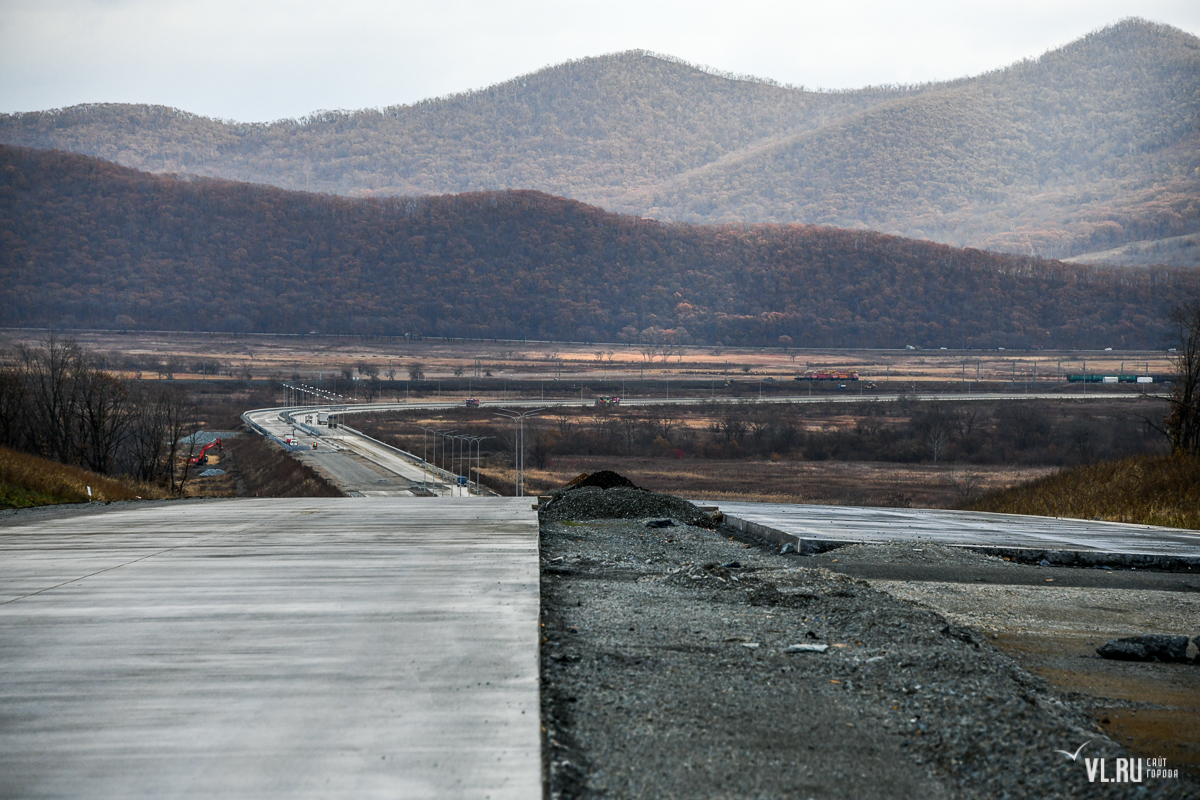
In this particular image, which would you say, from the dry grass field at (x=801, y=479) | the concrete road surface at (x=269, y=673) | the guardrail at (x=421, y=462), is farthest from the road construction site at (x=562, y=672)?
the guardrail at (x=421, y=462)

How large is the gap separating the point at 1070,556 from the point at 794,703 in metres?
9.33

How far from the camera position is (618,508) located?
1812cm

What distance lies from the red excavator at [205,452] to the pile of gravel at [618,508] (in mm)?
79423

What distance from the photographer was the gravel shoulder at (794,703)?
514 cm

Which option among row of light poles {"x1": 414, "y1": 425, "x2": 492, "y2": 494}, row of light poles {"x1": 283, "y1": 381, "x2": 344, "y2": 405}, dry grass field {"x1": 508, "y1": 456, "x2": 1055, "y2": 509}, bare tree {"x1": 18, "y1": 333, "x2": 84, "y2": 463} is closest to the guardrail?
row of light poles {"x1": 414, "y1": 425, "x2": 492, "y2": 494}

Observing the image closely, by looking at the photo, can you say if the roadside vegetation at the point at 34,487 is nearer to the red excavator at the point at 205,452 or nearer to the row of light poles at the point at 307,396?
the red excavator at the point at 205,452

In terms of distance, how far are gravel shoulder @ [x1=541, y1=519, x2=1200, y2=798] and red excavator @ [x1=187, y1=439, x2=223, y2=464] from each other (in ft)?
291

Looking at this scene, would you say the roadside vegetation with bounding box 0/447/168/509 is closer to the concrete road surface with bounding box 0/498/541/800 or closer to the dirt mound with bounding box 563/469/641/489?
the concrete road surface with bounding box 0/498/541/800

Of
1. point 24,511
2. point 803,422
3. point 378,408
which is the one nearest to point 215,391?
point 378,408

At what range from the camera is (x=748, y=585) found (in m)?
10.5

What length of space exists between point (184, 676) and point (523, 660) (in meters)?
2.31

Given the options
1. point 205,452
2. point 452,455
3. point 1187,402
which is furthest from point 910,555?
point 205,452

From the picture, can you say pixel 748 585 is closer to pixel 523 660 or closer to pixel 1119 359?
pixel 523 660

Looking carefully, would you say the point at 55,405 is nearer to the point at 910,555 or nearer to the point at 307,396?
the point at 910,555
